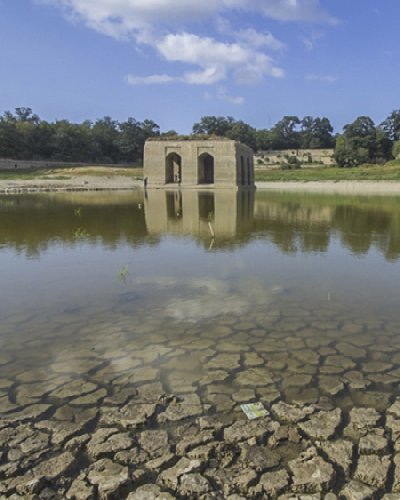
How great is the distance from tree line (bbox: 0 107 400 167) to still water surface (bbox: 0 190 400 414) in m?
60.3

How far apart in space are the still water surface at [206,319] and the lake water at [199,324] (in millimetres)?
22

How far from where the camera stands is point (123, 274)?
28.9ft

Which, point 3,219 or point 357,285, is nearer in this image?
point 357,285

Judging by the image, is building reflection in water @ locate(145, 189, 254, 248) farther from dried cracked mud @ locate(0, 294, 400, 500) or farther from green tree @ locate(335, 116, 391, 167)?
green tree @ locate(335, 116, 391, 167)

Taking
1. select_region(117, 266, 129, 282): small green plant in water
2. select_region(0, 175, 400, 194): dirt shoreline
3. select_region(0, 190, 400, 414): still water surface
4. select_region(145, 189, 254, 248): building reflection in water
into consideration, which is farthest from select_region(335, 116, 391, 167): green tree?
select_region(117, 266, 129, 282): small green plant in water

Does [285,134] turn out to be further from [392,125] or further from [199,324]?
[199,324]

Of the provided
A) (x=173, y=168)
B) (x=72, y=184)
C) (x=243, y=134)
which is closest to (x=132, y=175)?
(x=173, y=168)

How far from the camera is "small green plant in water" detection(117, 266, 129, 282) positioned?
8.55 m

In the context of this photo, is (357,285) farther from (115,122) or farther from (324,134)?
(324,134)

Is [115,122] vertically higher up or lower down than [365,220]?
higher up

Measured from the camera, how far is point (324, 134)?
102 m

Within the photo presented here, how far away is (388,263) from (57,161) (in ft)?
218

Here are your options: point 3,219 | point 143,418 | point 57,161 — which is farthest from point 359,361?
point 57,161

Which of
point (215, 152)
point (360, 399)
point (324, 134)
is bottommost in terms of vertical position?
point (360, 399)
